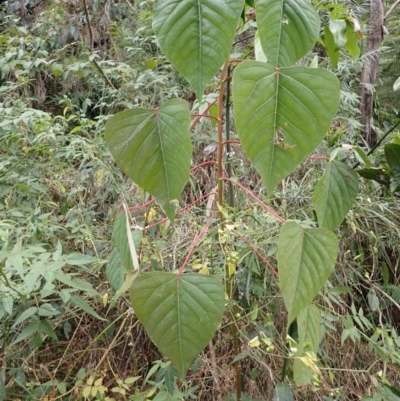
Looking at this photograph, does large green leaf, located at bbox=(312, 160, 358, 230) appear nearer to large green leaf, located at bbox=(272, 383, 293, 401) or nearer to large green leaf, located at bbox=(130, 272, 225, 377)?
large green leaf, located at bbox=(130, 272, 225, 377)

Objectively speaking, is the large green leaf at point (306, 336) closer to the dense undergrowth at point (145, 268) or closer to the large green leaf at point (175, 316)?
the dense undergrowth at point (145, 268)

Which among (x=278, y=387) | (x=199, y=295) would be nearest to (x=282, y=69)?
(x=199, y=295)

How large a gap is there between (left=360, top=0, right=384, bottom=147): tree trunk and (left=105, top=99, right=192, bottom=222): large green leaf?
1.57 meters

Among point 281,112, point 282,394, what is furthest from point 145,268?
point 281,112

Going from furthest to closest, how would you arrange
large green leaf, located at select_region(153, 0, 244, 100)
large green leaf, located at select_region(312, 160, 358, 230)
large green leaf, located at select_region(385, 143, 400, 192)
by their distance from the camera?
large green leaf, located at select_region(385, 143, 400, 192), large green leaf, located at select_region(312, 160, 358, 230), large green leaf, located at select_region(153, 0, 244, 100)

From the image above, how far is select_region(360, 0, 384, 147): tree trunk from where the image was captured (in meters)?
1.84

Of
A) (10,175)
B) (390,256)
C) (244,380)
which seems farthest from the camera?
(390,256)

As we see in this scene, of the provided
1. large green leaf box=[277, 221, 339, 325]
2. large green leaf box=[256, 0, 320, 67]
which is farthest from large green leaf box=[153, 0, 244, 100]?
large green leaf box=[277, 221, 339, 325]

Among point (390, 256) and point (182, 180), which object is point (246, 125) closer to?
point (182, 180)

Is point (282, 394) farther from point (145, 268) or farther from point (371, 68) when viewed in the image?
point (371, 68)

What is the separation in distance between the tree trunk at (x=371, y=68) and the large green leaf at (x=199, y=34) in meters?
1.61

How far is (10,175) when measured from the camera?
4.45 feet

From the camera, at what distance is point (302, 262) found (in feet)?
1.68

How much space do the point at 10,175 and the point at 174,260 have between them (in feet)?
2.19
